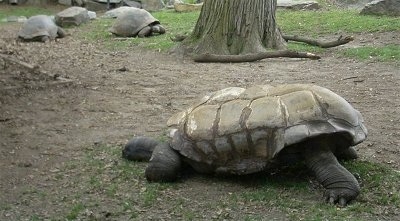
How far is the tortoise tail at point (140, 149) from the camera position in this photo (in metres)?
4.94

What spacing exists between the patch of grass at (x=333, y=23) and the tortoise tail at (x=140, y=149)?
7319mm

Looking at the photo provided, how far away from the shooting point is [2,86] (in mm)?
7629

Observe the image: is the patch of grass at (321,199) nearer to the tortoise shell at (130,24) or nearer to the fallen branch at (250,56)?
the fallen branch at (250,56)

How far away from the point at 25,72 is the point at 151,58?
213cm

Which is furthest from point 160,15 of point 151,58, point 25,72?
point 25,72

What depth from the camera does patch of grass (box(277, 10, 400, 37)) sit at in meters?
11.9

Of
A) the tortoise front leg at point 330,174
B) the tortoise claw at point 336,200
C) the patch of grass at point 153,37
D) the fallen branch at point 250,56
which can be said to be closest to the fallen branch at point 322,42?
the fallen branch at point 250,56

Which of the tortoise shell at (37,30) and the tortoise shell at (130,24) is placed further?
the tortoise shell at (130,24)

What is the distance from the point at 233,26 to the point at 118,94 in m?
2.99

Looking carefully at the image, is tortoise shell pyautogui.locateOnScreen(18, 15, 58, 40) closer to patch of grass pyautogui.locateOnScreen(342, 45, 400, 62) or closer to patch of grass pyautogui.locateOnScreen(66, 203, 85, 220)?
patch of grass pyautogui.locateOnScreen(342, 45, 400, 62)

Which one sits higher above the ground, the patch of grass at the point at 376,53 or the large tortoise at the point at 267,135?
the large tortoise at the point at 267,135

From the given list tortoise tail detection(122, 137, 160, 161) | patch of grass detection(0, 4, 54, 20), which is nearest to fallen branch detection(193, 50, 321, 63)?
tortoise tail detection(122, 137, 160, 161)

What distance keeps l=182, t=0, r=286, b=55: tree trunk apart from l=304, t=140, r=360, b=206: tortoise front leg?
219 inches

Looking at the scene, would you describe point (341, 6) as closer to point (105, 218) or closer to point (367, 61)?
point (367, 61)
